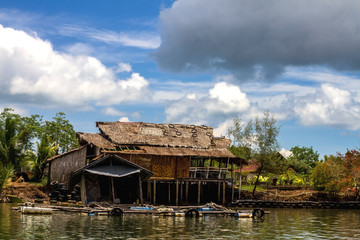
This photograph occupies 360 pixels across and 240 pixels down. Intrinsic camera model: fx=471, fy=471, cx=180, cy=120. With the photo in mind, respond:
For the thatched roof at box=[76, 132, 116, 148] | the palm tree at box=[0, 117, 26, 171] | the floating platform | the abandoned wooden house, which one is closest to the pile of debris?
the abandoned wooden house

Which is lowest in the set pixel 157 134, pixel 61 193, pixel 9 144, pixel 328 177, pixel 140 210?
pixel 140 210

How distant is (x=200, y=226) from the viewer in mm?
22047

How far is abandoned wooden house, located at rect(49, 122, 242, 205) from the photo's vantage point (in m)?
33.8

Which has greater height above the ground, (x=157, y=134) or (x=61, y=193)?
(x=157, y=134)

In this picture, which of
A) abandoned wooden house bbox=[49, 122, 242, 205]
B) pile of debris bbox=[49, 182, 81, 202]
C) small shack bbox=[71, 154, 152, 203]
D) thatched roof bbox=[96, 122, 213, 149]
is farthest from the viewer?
thatched roof bbox=[96, 122, 213, 149]

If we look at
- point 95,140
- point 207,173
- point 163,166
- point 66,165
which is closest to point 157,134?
point 163,166

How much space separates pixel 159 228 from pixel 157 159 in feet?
48.8

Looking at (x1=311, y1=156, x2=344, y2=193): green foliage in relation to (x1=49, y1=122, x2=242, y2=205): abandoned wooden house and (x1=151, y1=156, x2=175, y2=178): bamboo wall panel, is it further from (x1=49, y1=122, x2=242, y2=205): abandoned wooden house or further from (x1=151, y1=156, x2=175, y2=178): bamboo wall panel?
(x1=151, y1=156, x2=175, y2=178): bamboo wall panel

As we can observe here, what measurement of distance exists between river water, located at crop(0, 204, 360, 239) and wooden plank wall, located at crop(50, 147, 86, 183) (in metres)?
9.23

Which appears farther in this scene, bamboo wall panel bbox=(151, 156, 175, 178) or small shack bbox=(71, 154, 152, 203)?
bamboo wall panel bbox=(151, 156, 175, 178)

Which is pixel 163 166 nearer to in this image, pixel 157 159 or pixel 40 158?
pixel 157 159

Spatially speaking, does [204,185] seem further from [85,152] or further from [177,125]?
[85,152]

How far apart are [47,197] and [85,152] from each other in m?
4.35

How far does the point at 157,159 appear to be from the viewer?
3550 cm
